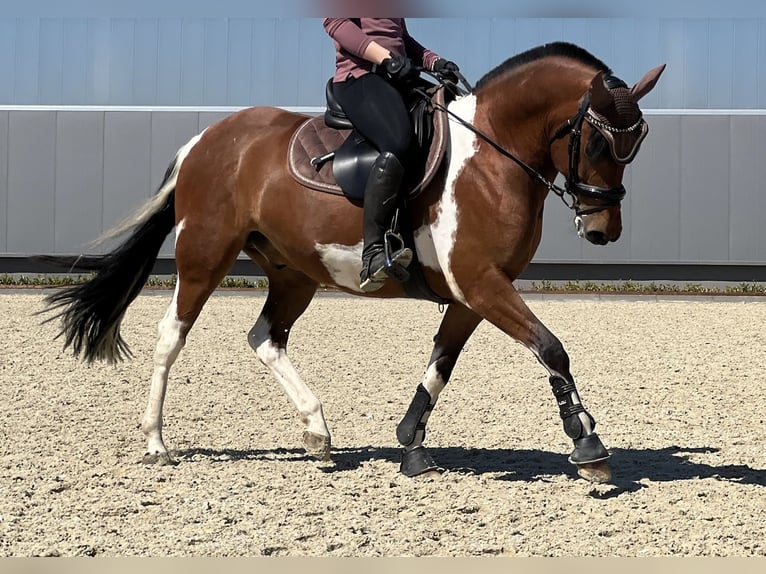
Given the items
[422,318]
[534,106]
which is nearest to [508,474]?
[534,106]

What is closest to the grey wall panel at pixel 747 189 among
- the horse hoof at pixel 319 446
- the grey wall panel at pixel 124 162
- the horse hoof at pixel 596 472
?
the grey wall panel at pixel 124 162

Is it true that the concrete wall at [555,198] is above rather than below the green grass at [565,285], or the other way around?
above

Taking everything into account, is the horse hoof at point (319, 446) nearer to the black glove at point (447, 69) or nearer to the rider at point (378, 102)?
the rider at point (378, 102)

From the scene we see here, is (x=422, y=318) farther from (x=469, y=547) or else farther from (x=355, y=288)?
(x=469, y=547)

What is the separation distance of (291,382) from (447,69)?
1.90 m

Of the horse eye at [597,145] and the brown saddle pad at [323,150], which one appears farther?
the brown saddle pad at [323,150]

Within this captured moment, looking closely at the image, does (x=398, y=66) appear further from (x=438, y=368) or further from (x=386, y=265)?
(x=438, y=368)

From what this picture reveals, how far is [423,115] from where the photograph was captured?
530 centimetres

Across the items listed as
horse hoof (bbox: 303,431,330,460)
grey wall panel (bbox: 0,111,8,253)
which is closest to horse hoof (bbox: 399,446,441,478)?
horse hoof (bbox: 303,431,330,460)

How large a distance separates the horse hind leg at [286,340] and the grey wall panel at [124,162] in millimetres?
12544

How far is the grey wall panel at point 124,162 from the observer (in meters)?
18.2

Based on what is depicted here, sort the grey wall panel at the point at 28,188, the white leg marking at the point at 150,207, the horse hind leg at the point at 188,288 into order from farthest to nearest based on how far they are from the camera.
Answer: the grey wall panel at the point at 28,188 → the white leg marking at the point at 150,207 → the horse hind leg at the point at 188,288

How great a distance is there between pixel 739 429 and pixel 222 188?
11.6 ft

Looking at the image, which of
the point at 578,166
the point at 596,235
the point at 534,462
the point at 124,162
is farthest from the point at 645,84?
the point at 124,162
